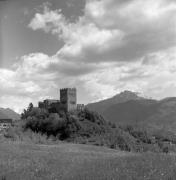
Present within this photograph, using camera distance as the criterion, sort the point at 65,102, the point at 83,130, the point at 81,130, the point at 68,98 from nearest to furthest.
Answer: the point at 81,130
the point at 83,130
the point at 65,102
the point at 68,98

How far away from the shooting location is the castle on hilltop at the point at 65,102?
120 meters

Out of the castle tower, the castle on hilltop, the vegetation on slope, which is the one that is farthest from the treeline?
the castle tower

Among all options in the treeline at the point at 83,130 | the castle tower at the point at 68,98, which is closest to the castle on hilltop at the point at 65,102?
the castle tower at the point at 68,98

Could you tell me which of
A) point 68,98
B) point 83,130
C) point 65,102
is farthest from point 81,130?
point 68,98

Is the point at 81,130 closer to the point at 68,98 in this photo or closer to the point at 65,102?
the point at 65,102

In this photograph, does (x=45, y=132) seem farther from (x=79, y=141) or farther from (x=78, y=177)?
(x=78, y=177)

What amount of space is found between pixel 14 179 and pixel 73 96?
115709 millimetres

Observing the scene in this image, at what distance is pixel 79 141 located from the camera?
8200 centimetres

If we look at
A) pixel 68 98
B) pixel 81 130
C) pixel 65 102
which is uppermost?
pixel 68 98

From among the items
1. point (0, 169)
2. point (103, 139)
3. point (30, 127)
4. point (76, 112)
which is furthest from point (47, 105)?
point (0, 169)

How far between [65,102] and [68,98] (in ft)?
6.17

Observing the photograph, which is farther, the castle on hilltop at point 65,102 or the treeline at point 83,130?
the castle on hilltop at point 65,102

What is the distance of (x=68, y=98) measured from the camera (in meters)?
124

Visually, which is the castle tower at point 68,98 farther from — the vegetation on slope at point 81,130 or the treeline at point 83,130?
the vegetation on slope at point 81,130
